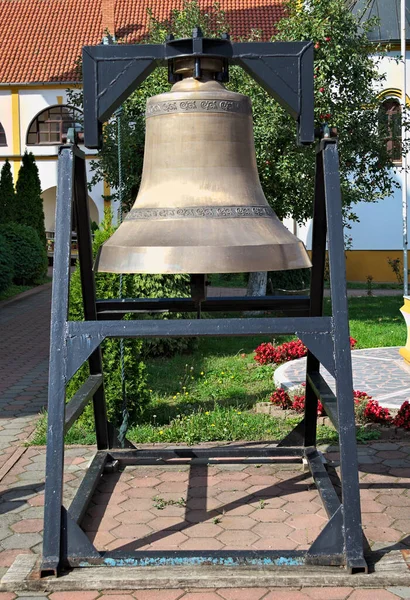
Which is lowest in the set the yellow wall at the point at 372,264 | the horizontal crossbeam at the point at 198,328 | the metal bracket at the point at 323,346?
the metal bracket at the point at 323,346

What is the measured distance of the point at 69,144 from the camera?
3570 mm

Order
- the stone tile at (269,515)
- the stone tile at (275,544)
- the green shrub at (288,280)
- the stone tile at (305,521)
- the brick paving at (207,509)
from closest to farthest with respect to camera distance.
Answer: the brick paving at (207,509), the stone tile at (275,544), the stone tile at (305,521), the stone tile at (269,515), the green shrub at (288,280)

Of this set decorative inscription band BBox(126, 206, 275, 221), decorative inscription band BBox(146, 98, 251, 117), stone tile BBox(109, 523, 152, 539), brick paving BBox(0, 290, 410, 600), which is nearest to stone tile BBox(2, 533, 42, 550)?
brick paving BBox(0, 290, 410, 600)

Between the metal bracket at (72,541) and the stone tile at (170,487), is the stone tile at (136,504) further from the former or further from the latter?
the metal bracket at (72,541)

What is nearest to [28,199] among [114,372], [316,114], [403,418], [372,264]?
[372,264]

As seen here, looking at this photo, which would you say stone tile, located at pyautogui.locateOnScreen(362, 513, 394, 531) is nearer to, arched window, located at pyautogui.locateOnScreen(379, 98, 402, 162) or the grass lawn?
the grass lawn

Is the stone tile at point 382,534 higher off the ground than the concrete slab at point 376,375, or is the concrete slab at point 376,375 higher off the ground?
the concrete slab at point 376,375

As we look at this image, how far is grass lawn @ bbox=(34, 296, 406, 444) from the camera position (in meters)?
5.76

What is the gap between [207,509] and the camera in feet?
14.1

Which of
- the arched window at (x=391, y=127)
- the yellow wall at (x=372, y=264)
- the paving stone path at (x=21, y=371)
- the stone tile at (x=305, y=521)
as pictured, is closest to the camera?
the stone tile at (x=305, y=521)

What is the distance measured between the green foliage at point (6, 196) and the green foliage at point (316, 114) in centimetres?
914

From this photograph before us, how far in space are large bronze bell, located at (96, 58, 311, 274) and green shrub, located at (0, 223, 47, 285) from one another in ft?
50.9

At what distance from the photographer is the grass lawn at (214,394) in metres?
5.76

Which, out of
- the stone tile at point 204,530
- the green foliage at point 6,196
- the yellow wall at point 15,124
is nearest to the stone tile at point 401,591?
the stone tile at point 204,530
